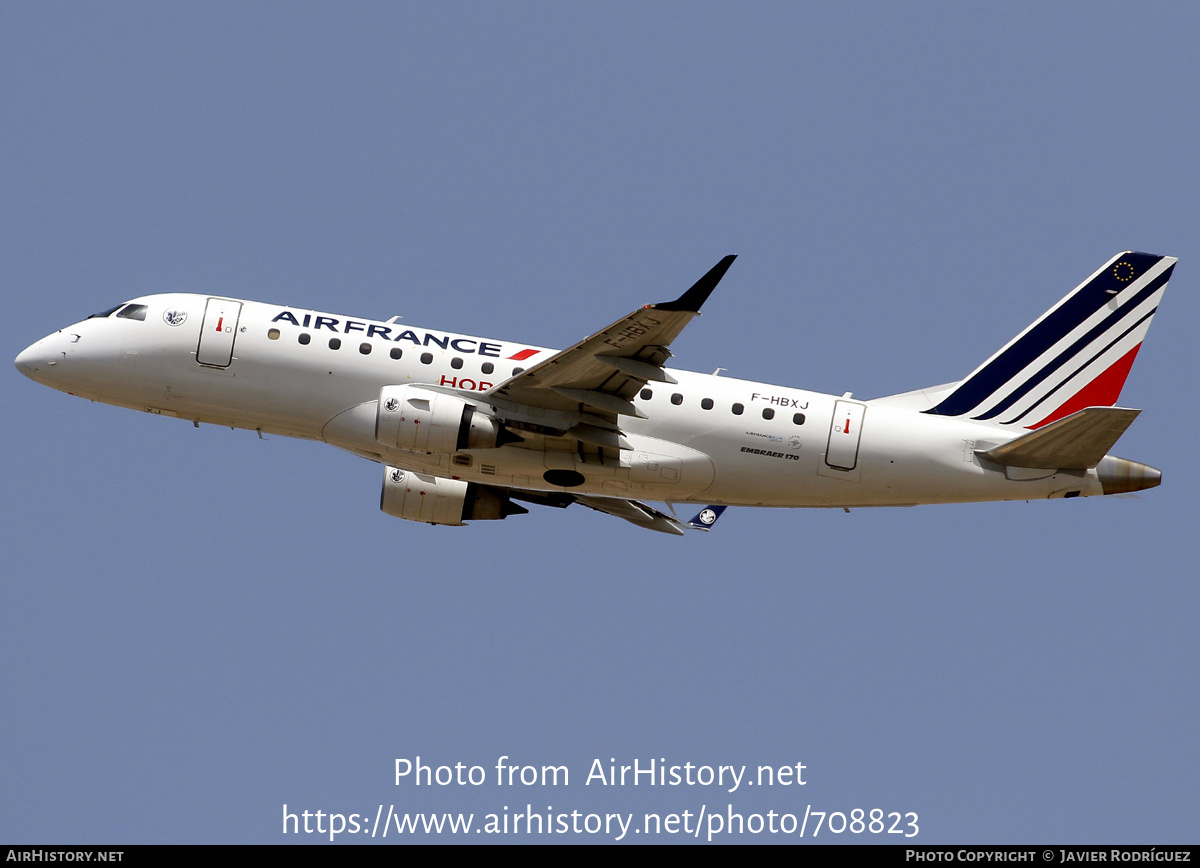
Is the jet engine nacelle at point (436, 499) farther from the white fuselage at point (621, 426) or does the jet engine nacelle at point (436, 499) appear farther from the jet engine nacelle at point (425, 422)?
the jet engine nacelle at point (425, 422)

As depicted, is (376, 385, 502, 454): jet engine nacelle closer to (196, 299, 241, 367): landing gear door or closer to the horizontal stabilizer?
(196, 299, 241, 367): landing gear door

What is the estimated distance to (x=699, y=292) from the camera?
3072 centimetres

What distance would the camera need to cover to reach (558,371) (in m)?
34.1

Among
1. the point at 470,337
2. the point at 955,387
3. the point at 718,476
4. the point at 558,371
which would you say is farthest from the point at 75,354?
the point at 955,387

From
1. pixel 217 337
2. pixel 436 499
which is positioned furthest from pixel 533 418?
pixel 217 337

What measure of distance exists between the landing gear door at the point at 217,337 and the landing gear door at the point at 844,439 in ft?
51.6

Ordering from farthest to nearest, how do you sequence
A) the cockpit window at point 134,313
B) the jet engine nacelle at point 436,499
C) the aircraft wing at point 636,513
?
1. the aircraft wing at point 636,513
2. the jet engine nacelle at point 436,499
3. the cockpit window at point 134,313

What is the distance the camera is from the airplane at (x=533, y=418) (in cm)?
3522

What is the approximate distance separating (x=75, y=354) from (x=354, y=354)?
7743 millimetres

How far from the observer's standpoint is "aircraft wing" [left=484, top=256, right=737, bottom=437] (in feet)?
103

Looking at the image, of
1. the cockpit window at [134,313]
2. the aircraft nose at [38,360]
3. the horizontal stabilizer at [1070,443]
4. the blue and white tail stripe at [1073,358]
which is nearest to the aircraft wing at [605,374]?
the blue and white tail stripe at [1073,358]
